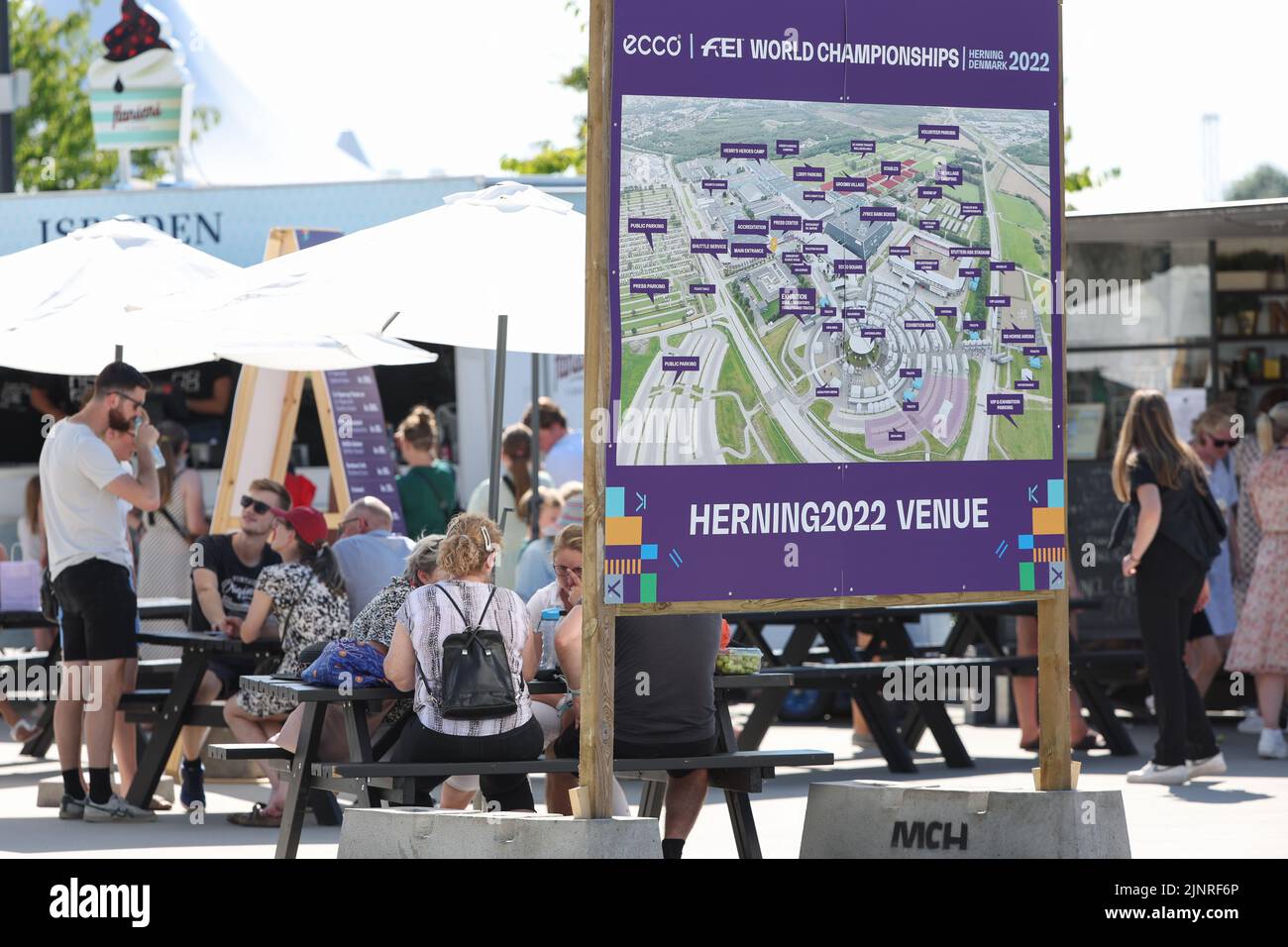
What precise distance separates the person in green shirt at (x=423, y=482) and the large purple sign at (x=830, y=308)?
5778 millimetres

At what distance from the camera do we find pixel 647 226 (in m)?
5.30

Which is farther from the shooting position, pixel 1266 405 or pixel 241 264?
pixel 241 264

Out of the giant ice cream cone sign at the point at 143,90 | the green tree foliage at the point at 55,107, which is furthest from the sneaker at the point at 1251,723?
the green tree foliage at the point at 55,107

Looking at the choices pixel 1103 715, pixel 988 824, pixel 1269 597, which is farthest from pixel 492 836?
pixel 1269 597

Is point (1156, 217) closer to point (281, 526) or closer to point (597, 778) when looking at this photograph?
point (281, 526)

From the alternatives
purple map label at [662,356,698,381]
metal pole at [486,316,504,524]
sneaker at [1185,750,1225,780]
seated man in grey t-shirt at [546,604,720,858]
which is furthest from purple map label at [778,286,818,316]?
sneaker at [1185,750,1225,780]

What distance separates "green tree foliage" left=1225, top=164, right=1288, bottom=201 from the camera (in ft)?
210

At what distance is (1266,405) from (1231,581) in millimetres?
1164

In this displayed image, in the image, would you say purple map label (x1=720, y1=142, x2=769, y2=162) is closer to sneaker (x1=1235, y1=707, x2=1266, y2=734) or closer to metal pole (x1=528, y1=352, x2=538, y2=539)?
metal pole (x1=528, y1=352, x2=538, y2=539)

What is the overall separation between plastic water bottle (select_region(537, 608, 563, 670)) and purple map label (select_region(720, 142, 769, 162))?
90.1 inches

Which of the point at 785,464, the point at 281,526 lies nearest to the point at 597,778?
the point at 785,464

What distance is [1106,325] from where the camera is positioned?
40.7ft

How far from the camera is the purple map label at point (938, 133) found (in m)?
5.66
